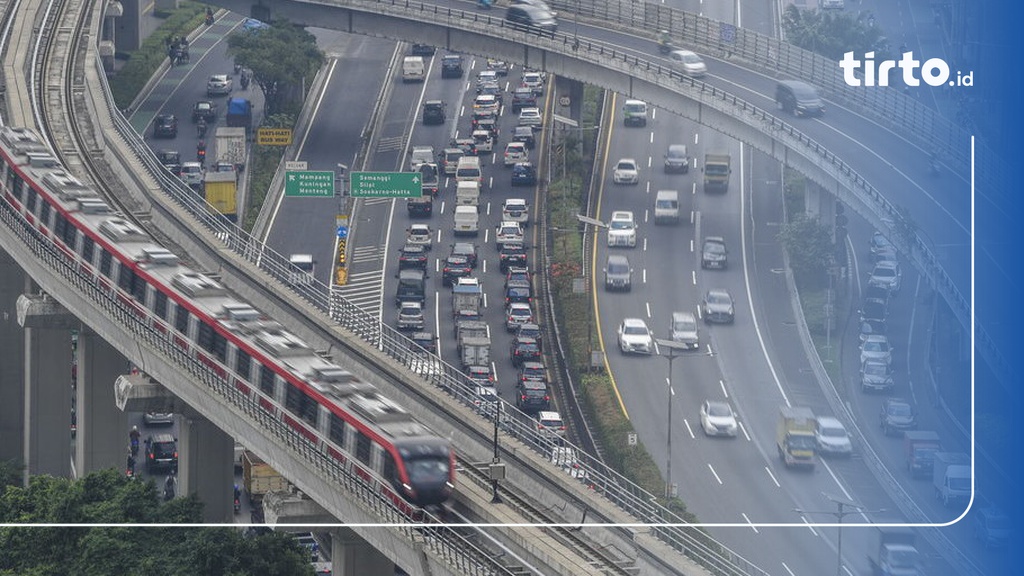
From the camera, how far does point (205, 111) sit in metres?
66.4

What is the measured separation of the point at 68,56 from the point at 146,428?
10416 millimetres

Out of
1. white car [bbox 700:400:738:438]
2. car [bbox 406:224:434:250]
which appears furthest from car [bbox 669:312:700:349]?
car [bbox 406:224:434:250]

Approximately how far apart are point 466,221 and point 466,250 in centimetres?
157

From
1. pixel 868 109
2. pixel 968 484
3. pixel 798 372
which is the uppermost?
pixel 868 109

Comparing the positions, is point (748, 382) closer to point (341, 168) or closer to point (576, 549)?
→ point (341, 168)

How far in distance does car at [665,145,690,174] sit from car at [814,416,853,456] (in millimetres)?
24907

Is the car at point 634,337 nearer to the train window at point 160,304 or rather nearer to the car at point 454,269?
the car at point 454,269

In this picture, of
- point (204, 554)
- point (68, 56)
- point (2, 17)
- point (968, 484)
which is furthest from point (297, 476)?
point (2, 17)

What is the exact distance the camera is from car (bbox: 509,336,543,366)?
165ft

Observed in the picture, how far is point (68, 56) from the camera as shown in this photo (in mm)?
55875

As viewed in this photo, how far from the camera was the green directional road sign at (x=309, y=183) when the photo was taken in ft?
154

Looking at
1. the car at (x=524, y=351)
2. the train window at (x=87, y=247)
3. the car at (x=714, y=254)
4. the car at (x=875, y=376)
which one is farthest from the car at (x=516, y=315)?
the car at (x=875, y=376)

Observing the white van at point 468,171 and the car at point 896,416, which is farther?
the white van at point 468,171

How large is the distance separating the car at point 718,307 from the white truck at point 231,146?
1156 centimetres
